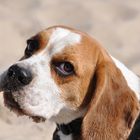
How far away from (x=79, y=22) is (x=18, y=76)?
4.89 m

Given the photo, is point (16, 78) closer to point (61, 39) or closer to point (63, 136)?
point (61, 39)

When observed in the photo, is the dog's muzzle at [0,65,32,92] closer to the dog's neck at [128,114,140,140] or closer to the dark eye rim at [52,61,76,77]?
the dark eye rim at [52,61,76,77]

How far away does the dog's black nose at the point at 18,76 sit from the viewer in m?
3.84

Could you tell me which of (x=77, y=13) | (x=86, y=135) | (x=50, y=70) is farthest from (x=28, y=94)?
(x=77, y=13)

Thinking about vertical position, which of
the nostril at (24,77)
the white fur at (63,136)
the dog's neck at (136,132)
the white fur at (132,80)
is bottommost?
the dog's neck at (136,132)

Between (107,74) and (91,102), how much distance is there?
0.62 feet

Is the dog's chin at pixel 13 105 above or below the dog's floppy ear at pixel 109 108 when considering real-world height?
above

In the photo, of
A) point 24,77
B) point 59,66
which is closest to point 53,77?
point 59,66

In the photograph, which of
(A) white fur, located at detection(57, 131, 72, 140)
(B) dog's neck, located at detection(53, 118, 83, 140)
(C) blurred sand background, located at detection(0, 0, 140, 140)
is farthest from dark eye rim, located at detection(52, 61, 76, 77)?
(C) blurred sand background, located at detection(0, 0, 140, 140)

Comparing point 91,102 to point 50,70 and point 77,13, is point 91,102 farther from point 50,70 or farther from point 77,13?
point 77,13

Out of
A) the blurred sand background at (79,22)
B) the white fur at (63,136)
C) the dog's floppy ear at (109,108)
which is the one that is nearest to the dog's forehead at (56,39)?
the dog's floppy ear at (109,108)

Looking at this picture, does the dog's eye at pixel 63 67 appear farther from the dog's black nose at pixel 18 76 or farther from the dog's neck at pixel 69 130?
the dog's neck at pixel 69 130

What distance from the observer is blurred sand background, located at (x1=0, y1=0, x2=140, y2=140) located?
798cm

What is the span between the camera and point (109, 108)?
4.07 metres
